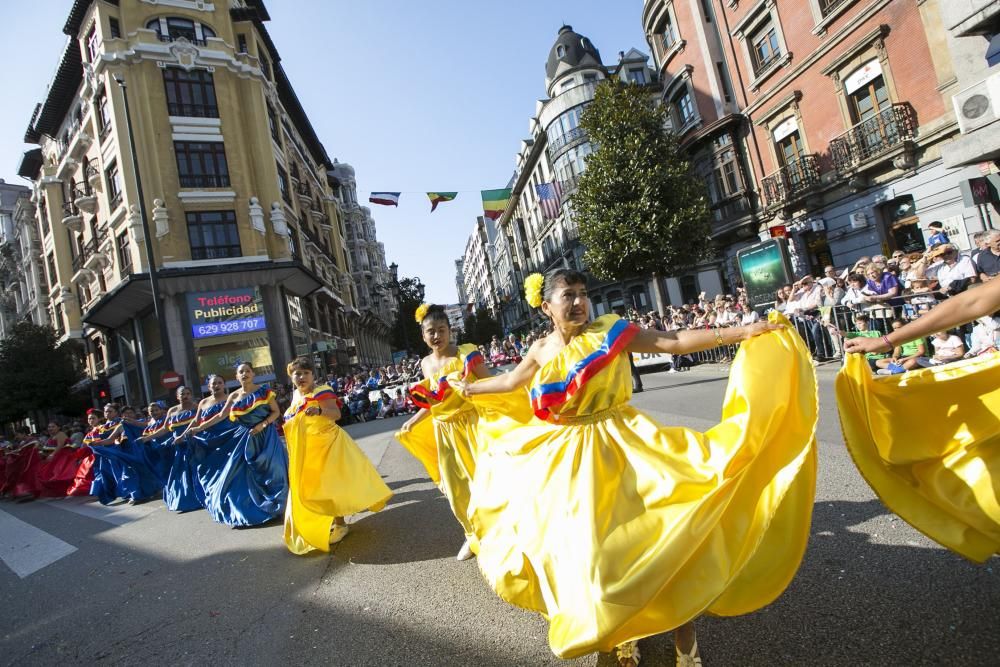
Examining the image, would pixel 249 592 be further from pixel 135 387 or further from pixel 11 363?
pixel 11 363

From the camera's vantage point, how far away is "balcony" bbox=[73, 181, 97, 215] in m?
27.0

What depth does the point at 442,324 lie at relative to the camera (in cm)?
479

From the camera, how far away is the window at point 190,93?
23531mm

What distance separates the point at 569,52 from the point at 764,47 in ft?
87.5

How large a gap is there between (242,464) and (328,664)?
13.5ft

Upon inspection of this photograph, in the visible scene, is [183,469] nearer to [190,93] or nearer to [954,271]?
[954,271]

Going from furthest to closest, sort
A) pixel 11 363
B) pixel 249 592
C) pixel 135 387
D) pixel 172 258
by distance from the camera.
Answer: pixel 11 363
pixel 135 387
pixel 172 258
pixel 249 592

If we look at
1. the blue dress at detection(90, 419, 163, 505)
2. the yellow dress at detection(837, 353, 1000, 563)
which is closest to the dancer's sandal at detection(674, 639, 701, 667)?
the yellow dress at detection(837, 353, 1000, 563)

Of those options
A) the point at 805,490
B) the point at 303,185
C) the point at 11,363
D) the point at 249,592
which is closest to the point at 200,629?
the point at 249,592

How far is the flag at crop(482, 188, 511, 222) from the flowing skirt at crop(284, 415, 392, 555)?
69.2 ft

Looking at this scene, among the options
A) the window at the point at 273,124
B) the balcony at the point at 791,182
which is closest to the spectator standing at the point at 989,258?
the balcony at the point at 791,182

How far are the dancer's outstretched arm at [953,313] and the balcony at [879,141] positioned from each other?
1698 centimetres

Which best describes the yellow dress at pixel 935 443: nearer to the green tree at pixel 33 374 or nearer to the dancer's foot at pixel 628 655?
the dancer's foot at pixel 628 655

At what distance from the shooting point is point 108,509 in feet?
31.1
